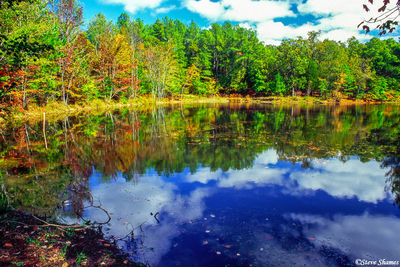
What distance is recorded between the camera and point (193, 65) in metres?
61.9

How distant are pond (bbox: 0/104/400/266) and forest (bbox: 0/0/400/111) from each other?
17.3 meters

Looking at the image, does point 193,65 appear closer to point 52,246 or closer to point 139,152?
point 139,152

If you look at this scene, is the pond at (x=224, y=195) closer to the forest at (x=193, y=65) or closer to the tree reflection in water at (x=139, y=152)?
the tree reflection in water at (x=139, y=152)

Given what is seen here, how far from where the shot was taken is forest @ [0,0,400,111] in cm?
3131

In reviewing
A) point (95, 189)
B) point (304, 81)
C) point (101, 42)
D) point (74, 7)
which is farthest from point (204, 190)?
point (304, 81)

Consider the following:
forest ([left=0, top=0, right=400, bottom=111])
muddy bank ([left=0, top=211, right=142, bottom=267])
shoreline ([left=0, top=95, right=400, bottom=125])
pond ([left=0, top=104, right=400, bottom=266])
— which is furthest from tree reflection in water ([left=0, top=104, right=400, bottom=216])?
forest ([left=0, top=0, right=400, bottom=111])

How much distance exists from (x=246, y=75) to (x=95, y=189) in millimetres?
66042

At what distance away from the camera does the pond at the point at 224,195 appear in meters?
5.01

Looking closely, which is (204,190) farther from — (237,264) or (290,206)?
(237,264)

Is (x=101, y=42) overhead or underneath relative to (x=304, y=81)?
overhead

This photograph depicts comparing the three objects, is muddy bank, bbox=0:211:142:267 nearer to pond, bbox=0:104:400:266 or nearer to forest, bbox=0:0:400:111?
pond, bbox=0:104:400:266

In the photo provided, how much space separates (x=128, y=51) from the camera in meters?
43.4

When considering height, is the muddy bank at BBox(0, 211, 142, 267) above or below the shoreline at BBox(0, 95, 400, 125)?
below

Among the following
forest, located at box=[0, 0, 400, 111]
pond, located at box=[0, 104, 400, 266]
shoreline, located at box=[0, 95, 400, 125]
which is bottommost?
pond, located at box=[0, 104, 400, 266]
